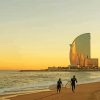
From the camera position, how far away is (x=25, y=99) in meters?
22.9

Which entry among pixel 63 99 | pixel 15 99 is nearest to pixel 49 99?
pixel 63 99

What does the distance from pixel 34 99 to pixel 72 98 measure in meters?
2.92

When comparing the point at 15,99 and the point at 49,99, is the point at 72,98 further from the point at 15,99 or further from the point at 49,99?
the point at 15,99

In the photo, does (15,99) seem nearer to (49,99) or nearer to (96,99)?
(49,99)

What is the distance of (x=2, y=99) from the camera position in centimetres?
2339

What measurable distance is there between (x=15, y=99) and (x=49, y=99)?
2.57m

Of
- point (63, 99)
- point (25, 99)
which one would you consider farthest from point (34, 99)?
point (63, 99)

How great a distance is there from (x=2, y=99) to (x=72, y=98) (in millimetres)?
5329

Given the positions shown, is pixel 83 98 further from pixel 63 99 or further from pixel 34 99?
pixel 34 99

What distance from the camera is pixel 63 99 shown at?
22.6 m

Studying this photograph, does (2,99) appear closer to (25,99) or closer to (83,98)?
(25,99)

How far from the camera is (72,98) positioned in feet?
76.3

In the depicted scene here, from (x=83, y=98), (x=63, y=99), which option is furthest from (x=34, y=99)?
(x=83, y=98)

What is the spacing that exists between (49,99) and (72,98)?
6.01 feet
